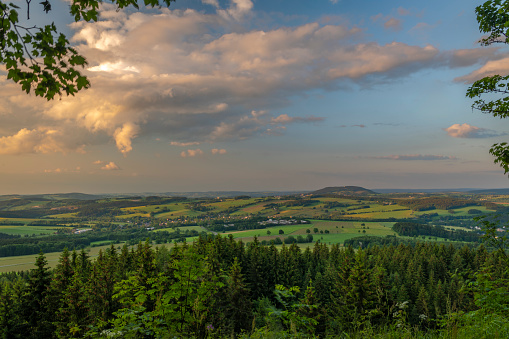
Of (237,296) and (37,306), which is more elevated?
(37,306)

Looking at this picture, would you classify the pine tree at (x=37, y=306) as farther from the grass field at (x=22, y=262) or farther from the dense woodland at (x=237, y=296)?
the grass field at (x=22, y=262)

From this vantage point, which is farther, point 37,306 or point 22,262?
point 22,262

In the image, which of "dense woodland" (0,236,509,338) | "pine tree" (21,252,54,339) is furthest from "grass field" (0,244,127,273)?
"pine tree" (21,252,54,339)

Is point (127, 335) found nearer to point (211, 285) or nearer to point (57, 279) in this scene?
point (211, 285)

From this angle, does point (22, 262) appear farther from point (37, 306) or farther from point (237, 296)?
point (237, 296)

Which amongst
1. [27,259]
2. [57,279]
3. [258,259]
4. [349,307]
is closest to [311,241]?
[258,259]

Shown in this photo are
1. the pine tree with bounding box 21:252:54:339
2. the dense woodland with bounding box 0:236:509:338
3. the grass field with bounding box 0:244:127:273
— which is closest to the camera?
the dense woodland with bounding box 0:236:509:338

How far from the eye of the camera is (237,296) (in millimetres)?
38938

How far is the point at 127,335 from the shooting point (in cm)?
700

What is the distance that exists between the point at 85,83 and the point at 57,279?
1531 inches

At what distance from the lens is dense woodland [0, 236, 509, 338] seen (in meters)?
7.21

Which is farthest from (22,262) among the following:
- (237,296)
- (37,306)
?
(237,296)

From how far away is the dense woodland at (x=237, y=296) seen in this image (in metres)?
7.21

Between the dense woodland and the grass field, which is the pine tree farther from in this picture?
the grass field
